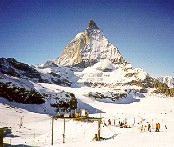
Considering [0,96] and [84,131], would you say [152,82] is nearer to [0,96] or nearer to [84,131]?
[0,96]

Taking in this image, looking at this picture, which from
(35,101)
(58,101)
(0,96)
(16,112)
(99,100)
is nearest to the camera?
(16,112)

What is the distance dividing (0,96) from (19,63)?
88.0m

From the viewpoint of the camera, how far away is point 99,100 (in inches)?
4500

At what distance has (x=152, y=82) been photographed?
19100 centimetres

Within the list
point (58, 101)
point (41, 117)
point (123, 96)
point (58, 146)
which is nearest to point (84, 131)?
point (58, 146)

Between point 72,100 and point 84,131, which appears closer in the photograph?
point 84,131

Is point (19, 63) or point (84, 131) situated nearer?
point (84, 131)

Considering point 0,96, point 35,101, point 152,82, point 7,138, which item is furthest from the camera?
point 152,82

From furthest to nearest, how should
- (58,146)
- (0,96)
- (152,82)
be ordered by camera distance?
1. (152,82)
2. (0,96)
3. (58,146)

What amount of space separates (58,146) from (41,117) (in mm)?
32162

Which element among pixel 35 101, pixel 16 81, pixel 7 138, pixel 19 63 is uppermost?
pixel 19 63

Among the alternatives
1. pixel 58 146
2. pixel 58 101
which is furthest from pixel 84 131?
pixel 58 101

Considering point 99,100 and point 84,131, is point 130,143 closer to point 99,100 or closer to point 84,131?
point 84,131

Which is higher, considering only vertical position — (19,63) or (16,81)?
(19,63)
